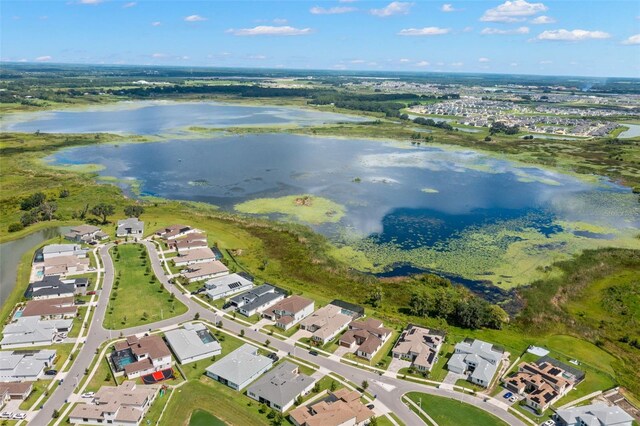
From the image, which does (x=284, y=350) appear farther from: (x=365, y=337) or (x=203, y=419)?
(x=203, y=419)

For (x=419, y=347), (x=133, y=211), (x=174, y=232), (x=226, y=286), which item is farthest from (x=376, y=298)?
(x=133, y=211)

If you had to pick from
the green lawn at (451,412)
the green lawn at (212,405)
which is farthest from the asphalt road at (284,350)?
the green lawn at (212,405)

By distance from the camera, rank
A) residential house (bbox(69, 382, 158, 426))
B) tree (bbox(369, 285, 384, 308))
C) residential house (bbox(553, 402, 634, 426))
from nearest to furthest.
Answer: residential house (bbox(69, 382, 158, 426)), residential house (bbox(553, 402, 634, 426)), tree (bbox(369, 285, 384, 308))

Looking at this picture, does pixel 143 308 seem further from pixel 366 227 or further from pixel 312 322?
pixel 366 227

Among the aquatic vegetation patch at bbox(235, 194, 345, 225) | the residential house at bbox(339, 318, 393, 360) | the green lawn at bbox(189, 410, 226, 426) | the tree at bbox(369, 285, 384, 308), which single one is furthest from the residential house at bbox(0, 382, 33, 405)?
the aquatic vegetation patch at bbox(235, 194, 345, 225)

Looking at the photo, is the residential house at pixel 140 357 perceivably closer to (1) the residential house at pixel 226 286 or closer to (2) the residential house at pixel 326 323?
(1) the residential house at pixel 226 286

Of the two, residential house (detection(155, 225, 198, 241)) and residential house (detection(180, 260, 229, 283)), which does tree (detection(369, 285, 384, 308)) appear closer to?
residential house (detection(180, 260, 229, 283))
